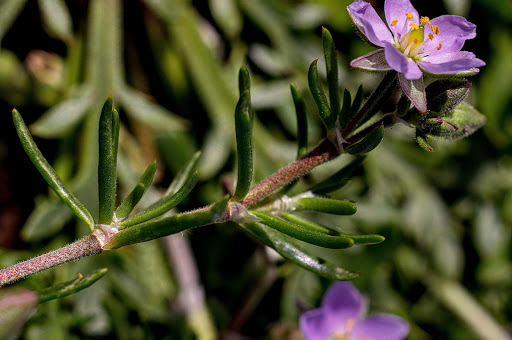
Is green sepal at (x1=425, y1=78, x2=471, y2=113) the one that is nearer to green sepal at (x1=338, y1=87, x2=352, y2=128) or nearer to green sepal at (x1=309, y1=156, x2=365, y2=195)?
green sepal at (x1=338, y1=87, x2=352, y2=128)

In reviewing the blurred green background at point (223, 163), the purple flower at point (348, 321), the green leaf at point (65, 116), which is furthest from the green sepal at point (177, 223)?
the green leaf at point (65, 116)

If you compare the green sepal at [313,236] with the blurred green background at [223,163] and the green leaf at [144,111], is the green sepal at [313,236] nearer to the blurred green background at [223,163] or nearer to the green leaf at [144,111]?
the blurred green background at [223,163]

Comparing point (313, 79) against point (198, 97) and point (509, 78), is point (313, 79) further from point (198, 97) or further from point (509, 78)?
point (509, 78)

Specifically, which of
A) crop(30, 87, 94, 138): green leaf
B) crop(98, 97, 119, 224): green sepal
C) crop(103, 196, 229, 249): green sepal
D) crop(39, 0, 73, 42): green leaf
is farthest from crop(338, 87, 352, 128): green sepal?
crop(39, 0, 73, 42): green leaf

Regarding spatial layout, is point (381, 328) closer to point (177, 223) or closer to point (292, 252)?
point (292, 252)

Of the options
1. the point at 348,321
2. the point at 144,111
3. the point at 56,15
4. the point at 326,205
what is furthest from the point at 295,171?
the point at 56,15

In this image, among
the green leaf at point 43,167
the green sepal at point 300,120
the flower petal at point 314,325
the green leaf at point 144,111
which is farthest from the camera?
the green leaf at point 144,111
